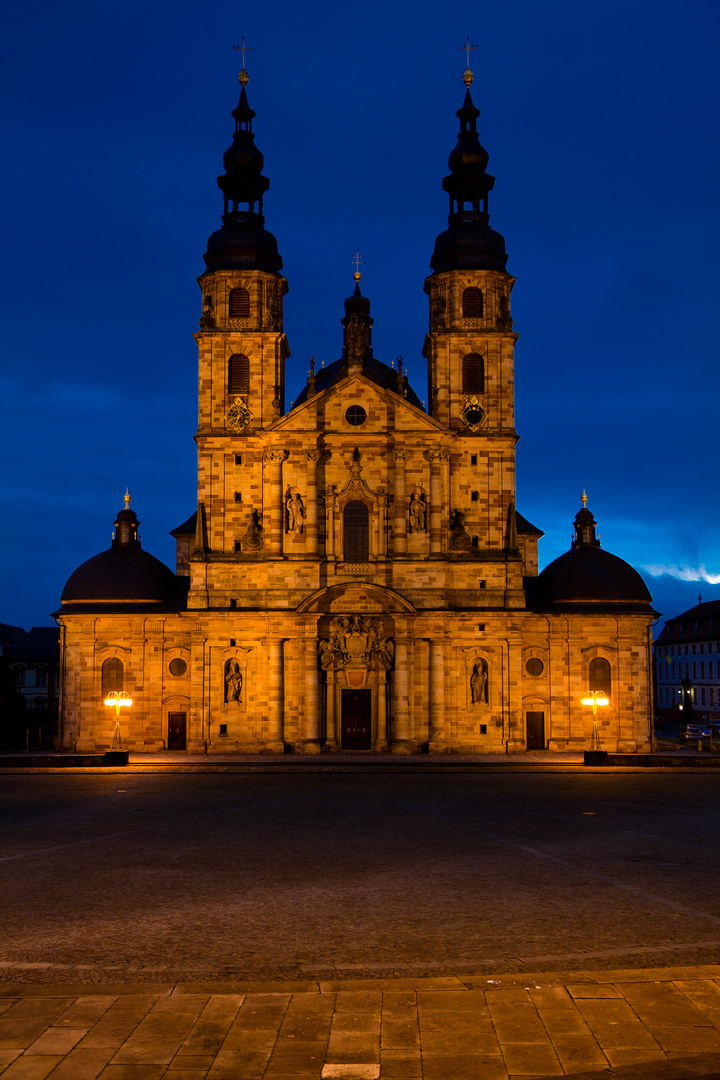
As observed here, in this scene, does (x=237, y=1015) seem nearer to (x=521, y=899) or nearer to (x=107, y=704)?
(x=521, y=899)

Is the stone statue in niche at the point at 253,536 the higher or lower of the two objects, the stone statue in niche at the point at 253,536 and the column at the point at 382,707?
the higher

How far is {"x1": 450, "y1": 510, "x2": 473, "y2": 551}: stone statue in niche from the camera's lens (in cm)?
5166

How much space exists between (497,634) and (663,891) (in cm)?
3295

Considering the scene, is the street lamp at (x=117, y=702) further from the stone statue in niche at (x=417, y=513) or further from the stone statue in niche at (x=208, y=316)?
the stone statue in niche at (x=208, y=316)

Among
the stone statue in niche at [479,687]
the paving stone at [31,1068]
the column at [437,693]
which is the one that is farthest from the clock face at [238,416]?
the paving stone at [31,1068]

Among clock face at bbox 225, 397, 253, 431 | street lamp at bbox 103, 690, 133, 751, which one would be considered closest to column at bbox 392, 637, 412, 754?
street lamp at bbox 103, 690, 133, 751

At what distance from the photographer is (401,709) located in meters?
49.4

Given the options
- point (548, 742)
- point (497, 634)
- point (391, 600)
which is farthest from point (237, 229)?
point (548, 742)

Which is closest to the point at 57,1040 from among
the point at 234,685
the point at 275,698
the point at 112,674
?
the point at 275,698

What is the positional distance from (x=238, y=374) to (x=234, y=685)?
17.0 meters

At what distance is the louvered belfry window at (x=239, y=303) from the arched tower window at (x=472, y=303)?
12.1m

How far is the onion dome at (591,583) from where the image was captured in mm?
53094

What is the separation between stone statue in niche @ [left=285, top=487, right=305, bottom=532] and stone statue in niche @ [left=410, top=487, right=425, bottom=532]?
568cm

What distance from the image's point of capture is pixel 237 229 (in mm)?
54969
